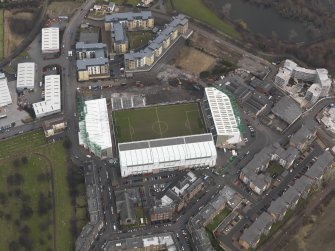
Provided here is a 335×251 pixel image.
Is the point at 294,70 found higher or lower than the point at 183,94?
higher


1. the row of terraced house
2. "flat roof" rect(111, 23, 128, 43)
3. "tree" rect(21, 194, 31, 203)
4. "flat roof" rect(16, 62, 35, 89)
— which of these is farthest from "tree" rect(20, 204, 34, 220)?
"flat roof" rect(111, 23, 128, 43)

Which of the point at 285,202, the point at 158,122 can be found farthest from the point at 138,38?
the point at 285,202

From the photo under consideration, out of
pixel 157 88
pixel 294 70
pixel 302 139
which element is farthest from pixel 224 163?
pixel 294 70

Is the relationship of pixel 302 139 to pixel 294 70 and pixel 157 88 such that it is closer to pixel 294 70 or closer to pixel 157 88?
pixel 294 70

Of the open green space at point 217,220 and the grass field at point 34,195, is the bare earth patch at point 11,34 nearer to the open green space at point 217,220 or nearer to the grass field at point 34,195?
the grass field at point 34,195

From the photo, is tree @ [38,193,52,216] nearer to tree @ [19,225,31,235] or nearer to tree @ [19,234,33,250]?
tree @ [19,225,31,235]

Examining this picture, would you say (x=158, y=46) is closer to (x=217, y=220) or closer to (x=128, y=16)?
(x=128, y=16)
